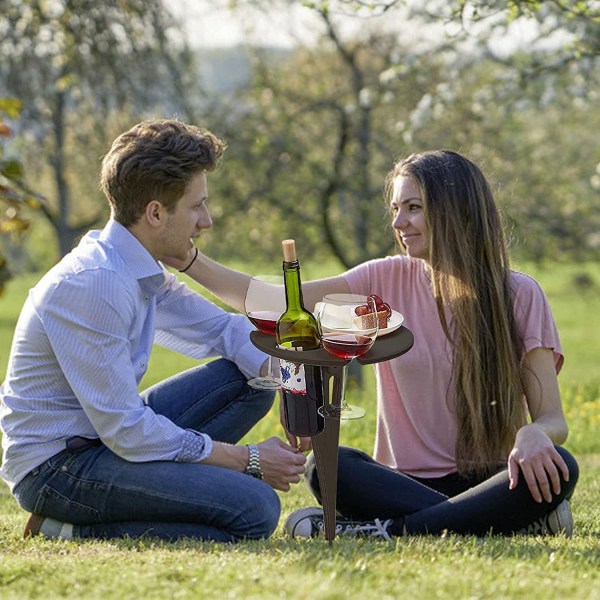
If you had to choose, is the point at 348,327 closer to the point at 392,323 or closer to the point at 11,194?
the point at 392,323

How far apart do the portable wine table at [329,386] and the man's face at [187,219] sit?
55cm

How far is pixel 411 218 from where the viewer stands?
4.00 meters

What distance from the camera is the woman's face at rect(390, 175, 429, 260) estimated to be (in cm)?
399

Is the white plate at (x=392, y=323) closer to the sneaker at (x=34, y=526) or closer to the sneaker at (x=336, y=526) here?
the sneaker at (x=336, y=526)

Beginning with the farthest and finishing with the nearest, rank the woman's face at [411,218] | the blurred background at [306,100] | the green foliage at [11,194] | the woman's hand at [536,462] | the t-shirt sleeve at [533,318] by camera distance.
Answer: the blurred background at [306,100]
the woman's face at [411,218]
the t-shirt sleeve at [533,318]
the woman's hand at [536,462]
the green foliage at [11,194]

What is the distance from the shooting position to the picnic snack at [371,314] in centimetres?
321

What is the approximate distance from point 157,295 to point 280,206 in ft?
24.2

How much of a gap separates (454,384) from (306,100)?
8.46 m

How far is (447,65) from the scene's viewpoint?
35.8ft

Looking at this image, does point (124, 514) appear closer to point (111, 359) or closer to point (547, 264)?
point (111, 359)

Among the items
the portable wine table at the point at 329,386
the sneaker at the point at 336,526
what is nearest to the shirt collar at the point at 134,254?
the portable wine table at the point at 329,386

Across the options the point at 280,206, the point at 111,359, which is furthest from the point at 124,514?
the point at 280,206

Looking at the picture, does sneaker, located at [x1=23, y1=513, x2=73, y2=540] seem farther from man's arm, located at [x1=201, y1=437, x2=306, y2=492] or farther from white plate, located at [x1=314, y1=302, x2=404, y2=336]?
white plate, located at [x1=314, y1=302, x2=404, y2=336]

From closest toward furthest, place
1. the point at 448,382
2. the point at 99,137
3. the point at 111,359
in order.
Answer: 1. the point at 111,359
2. the point at 448,382
3. the point at 99,137
